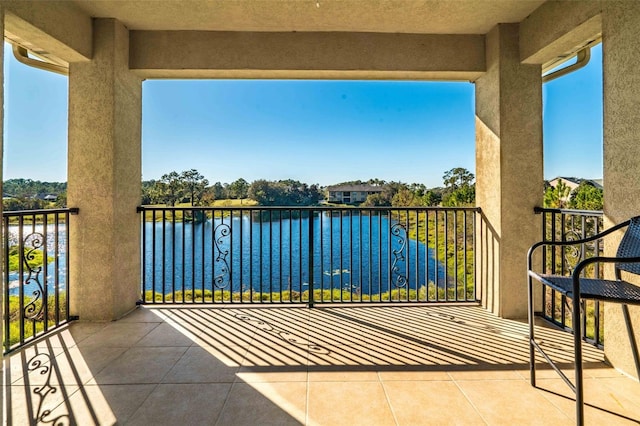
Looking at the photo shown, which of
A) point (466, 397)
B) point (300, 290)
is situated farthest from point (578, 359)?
point (300, 290)

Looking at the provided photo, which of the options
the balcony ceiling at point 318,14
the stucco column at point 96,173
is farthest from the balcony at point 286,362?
the balcony ceiling at point 318,14

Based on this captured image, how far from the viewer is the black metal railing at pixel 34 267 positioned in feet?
7.15

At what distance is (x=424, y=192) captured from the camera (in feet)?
17.5

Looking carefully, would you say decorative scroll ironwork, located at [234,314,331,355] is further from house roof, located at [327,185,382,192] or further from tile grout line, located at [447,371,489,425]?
house roof, located at [327,185,382,192]

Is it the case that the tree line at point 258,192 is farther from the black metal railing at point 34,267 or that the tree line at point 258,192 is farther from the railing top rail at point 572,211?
the black metal railing at point 34,267

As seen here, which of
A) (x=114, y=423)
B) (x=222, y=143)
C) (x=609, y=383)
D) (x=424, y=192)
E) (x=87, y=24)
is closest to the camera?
(x=114, y=423)

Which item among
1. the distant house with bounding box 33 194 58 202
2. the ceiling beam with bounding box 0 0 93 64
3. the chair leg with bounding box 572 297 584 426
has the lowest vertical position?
the chair leg with bounding box 572 297 584 426

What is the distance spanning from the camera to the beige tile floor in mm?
1526

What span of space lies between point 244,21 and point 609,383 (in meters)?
3.75

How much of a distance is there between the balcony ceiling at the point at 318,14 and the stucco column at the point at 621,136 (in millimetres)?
835

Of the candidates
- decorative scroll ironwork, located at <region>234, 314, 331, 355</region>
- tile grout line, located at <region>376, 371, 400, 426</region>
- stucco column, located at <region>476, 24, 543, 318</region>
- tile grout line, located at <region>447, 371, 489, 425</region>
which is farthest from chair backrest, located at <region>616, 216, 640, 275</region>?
decorative scroll ironwork, located at <region>234, 314, 331, 355</region>

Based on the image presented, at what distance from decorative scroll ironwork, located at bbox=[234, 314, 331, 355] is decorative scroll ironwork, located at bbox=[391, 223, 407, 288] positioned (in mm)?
1267

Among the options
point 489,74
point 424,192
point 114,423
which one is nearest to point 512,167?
point 489,74

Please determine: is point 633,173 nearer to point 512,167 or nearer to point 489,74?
point 512,167
